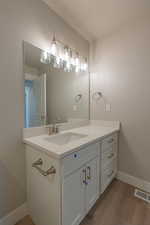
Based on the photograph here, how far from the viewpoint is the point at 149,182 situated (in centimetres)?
172

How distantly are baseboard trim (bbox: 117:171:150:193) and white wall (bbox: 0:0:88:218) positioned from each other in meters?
1.50

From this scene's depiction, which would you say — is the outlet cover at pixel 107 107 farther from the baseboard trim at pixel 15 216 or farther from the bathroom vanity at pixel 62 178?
the baseboard trim at pixel 15 216

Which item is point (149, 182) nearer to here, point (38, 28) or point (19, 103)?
point (19, 103)

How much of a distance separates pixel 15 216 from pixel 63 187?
0.79 meters

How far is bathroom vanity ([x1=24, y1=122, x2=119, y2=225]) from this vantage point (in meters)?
0.95

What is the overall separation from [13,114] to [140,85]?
1751 millimetres

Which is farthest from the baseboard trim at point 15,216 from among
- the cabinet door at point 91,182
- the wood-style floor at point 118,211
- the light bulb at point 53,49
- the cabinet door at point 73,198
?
the light bulb at point 53,49

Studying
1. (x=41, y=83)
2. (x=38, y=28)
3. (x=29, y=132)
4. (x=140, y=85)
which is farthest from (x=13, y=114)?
(x=140, y=85)

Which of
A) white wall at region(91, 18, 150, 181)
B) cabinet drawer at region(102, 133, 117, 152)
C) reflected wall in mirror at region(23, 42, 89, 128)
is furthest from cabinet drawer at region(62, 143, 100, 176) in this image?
white wall at region(91, 18, 150, 181)

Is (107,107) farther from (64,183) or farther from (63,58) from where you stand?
(64,183)

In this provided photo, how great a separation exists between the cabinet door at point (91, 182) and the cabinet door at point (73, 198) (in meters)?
0.08

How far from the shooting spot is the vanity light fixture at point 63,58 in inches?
59.5

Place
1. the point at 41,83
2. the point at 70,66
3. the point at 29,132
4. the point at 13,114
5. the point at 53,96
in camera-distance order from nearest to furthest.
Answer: the point at 13,114 → the point at 29,132 → the point at 41,83 → the point at 53,96 → the point at 70,66

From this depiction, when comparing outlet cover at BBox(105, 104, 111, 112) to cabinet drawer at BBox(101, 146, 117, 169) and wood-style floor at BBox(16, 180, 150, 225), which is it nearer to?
cabinet drawer at BBox(101, 146, 117, 169)
